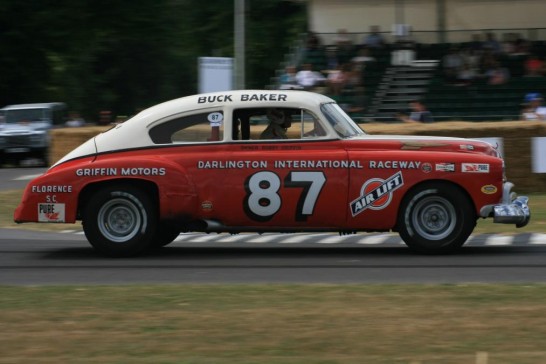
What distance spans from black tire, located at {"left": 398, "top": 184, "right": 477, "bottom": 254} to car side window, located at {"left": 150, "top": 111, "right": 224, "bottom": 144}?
7.25 feet

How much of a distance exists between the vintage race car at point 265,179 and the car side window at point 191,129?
11 mm

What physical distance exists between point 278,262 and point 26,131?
20.9m

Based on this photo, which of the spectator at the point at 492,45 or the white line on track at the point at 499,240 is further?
the spectator at the point at 492,45

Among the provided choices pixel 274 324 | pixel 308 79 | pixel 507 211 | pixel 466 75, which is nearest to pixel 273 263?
pixel 507 211

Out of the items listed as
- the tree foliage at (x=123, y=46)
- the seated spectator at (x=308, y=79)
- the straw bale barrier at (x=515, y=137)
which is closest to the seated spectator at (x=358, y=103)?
the seated spectator at (x=308, y=79)

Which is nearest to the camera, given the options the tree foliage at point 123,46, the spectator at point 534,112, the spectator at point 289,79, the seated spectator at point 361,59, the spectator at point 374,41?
the spectator at point 534,112

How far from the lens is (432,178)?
459 inches

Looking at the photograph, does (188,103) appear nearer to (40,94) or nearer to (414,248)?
(414,248)

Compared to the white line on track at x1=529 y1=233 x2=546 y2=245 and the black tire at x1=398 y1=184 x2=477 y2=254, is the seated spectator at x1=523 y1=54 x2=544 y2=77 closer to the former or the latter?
the white line on track at x1=529 y1=233 x2=546 y2=245

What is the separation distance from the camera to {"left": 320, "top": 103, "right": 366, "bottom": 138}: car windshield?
12.1 meters

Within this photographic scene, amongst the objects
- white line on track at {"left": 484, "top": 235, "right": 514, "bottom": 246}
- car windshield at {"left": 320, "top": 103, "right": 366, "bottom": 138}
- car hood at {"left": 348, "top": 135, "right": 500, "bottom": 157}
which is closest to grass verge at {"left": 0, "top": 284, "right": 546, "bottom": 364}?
car hood at {"left": 348, "top": 135, "right": 500, "bottom": 157}

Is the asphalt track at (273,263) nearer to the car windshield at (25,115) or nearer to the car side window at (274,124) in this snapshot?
the car side window at (274,124)

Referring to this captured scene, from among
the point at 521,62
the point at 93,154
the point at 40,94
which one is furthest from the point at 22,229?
the point at 40,94

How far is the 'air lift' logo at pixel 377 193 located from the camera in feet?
38.3
